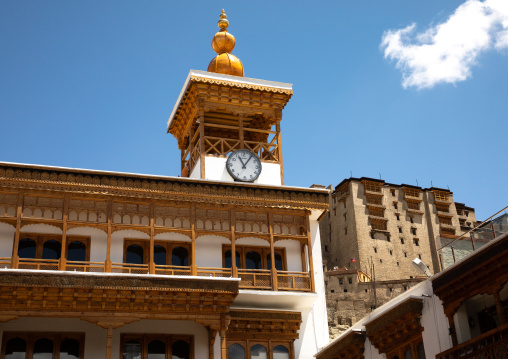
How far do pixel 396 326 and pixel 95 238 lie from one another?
1003 centimetres

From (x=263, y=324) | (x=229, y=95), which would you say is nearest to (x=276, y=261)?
(x=263, y=324)

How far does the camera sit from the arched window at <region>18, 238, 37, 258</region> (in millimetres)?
23219

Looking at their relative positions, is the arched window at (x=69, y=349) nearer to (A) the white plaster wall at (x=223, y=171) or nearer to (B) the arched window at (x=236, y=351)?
(B) the arched window at (x=236, y=351)

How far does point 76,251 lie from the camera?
23.6m

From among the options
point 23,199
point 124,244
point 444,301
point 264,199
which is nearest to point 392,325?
point 444,301

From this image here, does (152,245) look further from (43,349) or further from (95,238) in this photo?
(43,349)

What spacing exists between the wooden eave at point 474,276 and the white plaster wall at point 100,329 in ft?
25.2

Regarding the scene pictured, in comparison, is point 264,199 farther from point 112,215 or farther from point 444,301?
point 444,301

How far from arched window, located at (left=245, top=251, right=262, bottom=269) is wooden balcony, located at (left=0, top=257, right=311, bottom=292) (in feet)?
0.77

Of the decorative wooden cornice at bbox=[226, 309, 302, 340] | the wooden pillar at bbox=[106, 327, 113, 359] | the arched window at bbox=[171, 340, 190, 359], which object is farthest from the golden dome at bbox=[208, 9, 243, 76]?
the wooden pillar at bbox=[106, 327, 113, 359]

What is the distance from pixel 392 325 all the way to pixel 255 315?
18.4 ft

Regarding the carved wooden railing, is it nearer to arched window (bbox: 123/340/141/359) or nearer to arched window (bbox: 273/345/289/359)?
arched window (bbox: 273/345/289/359)

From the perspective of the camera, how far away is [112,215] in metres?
23.6

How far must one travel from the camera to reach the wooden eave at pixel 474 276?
1577 centimetres
